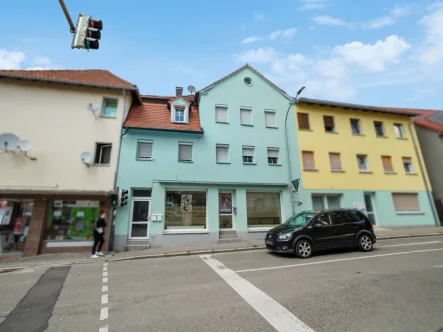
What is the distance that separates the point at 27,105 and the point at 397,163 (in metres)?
25.8

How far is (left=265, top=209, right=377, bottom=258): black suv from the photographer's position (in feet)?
27.7

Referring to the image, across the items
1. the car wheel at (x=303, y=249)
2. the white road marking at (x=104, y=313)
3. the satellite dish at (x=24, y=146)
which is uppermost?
the satellite dish at (x=24, y=146)

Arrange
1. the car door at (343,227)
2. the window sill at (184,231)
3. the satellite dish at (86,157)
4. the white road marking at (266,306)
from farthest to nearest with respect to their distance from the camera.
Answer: the window sill at (184,231), the satellite dish at (86,157), the car door at (343,227), the white road marking at (266,306)

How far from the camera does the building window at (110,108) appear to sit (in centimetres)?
1367

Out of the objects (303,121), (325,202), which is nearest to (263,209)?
(325,202)

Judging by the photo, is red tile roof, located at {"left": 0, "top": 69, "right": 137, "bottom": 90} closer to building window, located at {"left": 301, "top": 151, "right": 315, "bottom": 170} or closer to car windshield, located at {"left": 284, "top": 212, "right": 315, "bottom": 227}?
car windshield, located at {"left": 284, "top": 212, "right": 315, "bottom": 227}

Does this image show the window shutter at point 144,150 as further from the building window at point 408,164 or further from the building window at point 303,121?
the building window at point 408,164

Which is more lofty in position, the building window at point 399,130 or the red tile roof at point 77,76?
the red tile roof at point 77,76

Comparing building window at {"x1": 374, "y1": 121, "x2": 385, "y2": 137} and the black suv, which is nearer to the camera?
the black suv

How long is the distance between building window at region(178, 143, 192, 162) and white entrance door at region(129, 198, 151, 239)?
10.7 ft

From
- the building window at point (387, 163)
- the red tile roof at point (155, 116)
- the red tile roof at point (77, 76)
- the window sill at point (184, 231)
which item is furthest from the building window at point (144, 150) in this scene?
the building window at point (387, 163)

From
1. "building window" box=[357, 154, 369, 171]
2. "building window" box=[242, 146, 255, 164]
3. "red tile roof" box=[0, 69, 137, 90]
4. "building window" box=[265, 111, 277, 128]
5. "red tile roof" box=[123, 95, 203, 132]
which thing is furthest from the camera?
"building window" box=[357, 154, 369, 171]

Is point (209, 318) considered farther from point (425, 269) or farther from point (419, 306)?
point (425, 269)

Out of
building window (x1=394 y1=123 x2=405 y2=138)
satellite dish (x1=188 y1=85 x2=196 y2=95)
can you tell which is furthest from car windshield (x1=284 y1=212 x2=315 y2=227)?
building window (x1=394 y1=123 x2=405 y2=138)
